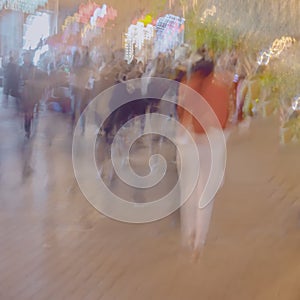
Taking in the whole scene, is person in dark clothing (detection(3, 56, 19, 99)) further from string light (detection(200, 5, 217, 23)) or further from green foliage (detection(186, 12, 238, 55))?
string light (detection(200, 5, 217, 23))

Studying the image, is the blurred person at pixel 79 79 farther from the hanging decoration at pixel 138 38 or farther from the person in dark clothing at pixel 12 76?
the person in dark clothing at pixel 12 76

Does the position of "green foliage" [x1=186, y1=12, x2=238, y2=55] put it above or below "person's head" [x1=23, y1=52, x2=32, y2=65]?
above

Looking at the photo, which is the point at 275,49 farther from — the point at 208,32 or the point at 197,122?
the point at 197,122

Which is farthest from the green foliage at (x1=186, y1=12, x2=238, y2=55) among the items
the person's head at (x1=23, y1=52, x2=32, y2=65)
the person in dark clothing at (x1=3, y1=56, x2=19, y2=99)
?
the person in dark clothing at (x1=3, y1=56, x2=19, y2=99)

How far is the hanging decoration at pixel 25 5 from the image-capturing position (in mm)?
10356

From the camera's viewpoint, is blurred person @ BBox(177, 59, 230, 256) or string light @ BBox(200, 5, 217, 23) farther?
string light @ BBox(200, 5, 217, 23)

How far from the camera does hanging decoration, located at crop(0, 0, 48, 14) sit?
1036cm

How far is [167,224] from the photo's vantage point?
458 centimetres

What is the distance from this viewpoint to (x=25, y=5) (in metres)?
10.8

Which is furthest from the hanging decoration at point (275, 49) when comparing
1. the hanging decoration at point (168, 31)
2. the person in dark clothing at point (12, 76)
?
the person in dark clothing at point (12, 76)

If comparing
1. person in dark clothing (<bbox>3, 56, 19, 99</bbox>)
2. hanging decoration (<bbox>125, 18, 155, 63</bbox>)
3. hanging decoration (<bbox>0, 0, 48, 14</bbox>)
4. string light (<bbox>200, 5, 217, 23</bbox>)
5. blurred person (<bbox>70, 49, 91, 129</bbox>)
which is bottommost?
person in dark clothing (<bbox>3, 56, 19, 99</bbox>)

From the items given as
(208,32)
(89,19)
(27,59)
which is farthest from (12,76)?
(208,32)

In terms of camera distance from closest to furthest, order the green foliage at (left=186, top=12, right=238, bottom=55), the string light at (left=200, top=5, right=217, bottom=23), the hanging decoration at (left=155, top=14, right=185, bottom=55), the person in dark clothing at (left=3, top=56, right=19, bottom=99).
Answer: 1. the green foliage at (left=186, top=12, right=238, bottom=55)
2. the string light at (left=200, top=5, right=217, bottom=23)
3. the person in dark clothing at (left=3, top=56, right=19, bottom=99)
4. the hanging decoration at (left=155, top=14, right=185, bottom=55)

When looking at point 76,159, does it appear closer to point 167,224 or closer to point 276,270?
point 167,224
